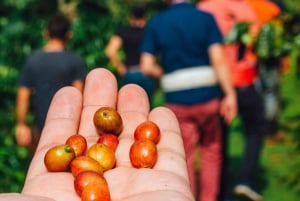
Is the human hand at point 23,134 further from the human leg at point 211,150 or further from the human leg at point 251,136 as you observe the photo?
the human leg at point 251,136

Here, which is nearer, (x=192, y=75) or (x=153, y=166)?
(x=153, y=166)

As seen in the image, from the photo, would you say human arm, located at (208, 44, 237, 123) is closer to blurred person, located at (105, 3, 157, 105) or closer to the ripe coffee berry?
blurred person, located at (105, 3, 157, 105)

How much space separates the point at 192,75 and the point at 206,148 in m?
0.65

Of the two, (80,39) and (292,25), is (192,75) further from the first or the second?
(80,39)

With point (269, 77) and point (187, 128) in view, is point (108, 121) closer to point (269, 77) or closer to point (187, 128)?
point (187, 128)

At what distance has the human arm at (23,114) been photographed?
5.91 metres

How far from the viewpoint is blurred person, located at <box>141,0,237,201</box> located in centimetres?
566

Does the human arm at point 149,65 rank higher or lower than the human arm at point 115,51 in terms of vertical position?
higher

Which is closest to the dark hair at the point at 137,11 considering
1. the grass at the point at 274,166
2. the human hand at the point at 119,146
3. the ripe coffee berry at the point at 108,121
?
the grass at the point at 274,166

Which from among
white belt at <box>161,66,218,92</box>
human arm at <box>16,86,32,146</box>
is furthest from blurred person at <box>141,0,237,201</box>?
human arm at <box>16,86,32,146</box>

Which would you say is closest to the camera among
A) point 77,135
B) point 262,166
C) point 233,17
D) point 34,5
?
point 77,135

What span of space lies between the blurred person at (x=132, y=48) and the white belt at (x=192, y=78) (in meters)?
1.53

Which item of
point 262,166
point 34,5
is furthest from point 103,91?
point 34,5

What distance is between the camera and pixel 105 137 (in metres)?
3.69
